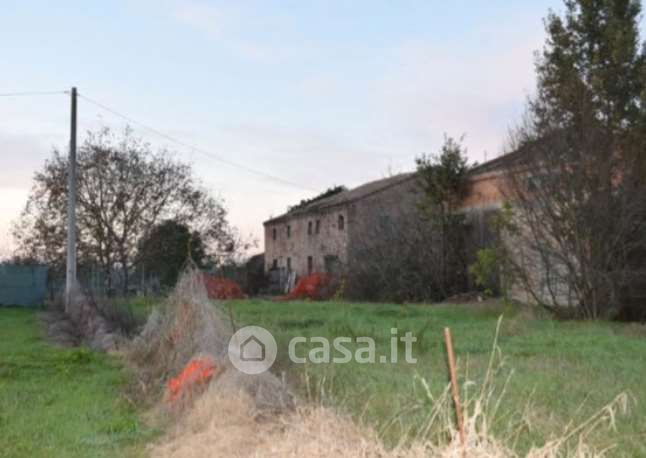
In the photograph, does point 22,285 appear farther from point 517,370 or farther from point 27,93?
point 517,370

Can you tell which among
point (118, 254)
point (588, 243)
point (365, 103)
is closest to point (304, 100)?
point (365, 103)

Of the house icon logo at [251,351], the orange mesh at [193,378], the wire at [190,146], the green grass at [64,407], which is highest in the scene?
the wire at [190,146]

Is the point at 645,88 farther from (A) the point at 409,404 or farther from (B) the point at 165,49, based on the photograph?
(A) the point at 409,404

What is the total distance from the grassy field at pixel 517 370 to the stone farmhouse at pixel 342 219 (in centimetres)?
951

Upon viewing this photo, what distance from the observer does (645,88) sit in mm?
19344

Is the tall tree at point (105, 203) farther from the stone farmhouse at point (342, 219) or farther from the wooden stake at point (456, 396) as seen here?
the wooden stake at point (456, 396)

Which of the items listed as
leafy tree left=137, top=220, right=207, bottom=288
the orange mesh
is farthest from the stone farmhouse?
the orange mesh

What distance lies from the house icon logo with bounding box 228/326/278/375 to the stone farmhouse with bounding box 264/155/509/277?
14.5 meters

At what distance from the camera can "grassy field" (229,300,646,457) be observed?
216 inches

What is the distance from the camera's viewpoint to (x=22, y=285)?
84.7 ft

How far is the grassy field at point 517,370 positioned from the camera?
5.49 metres

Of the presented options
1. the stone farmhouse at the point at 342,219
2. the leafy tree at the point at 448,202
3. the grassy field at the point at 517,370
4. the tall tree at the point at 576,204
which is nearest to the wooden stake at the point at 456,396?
the grassy field at the point at 517,370

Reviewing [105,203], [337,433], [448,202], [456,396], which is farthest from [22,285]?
[456,396]

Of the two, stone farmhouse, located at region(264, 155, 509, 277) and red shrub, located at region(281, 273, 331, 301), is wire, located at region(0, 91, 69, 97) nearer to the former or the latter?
red shrub, located at region(281, 273, 331, 301)
